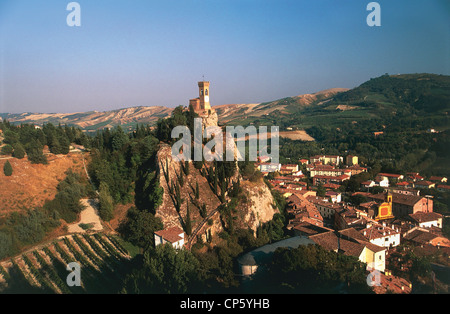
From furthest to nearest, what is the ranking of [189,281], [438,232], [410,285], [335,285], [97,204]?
[438,232], [97,204], [410,285], [189,281], [335,285]

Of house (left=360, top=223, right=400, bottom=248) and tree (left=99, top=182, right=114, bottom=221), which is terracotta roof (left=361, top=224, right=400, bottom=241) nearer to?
house (left=360, top=223, right=400, bottom=248)

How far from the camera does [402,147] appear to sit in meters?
58.6

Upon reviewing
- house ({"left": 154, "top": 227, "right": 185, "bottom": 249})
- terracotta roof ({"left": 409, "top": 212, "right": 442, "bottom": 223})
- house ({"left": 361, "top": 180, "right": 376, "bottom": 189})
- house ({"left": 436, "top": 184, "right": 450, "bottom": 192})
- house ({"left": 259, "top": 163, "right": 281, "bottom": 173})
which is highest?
house ({"left": 154, "top": 227, "right": 185, "bottom": 249})

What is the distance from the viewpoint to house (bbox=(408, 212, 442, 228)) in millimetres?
28406

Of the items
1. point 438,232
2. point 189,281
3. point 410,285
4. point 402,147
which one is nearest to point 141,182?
point 189,281

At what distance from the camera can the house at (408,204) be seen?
31.2m

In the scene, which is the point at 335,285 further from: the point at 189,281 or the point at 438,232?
the point at 438,232

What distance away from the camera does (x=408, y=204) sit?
1241 inches

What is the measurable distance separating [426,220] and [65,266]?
3142 cm

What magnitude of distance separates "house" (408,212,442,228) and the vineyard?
89.0ft

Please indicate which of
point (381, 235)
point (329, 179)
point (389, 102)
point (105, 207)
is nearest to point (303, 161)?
point (329, 179)

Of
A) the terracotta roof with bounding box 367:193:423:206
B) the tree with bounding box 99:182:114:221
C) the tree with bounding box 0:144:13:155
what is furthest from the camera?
the terracotta roof with bounding box 367:193:423:206

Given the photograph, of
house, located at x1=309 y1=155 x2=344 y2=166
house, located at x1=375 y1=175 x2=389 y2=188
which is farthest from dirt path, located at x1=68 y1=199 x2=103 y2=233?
house, located at x1=309 y1=155 x2=344 y2=166
